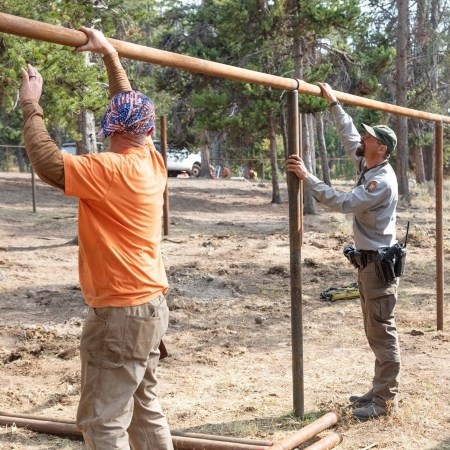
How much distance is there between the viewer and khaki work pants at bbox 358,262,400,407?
536 centimetres

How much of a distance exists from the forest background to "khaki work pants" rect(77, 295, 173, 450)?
575cm

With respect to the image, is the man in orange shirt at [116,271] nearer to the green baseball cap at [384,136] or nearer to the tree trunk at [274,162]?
the green baseball cap at [384,136]

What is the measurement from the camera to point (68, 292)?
9820 millimetres

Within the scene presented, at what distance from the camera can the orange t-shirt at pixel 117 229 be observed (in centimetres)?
343

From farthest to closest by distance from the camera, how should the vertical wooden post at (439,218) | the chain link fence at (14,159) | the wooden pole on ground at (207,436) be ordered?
the chain link fence at (14,159)
the vertical wooden post at (439,218)
the wooden pole on ground at (207,436)

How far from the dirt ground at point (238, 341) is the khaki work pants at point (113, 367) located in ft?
4.90

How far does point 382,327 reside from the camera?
5.38 m

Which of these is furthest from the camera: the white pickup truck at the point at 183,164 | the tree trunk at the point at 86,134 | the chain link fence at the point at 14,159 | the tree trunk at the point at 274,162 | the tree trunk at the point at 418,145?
the chain link fence at the point at 14,159

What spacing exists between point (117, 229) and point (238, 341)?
464 centimetres

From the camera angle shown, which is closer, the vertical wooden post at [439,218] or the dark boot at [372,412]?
the dark boot at [372,412]

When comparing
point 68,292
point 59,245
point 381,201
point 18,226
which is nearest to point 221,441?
point 381,201

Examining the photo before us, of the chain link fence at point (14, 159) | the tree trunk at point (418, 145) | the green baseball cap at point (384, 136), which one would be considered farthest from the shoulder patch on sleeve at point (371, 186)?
the chain link fence at point (14, 159)

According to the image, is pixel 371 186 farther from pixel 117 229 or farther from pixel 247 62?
pixel 247 62

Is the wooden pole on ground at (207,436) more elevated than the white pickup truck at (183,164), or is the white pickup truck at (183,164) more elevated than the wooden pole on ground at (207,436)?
the white pickup truck at (183,164)
